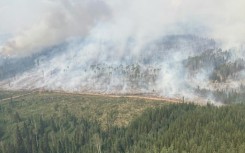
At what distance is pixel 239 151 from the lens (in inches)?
7815
